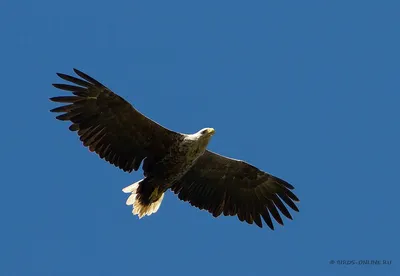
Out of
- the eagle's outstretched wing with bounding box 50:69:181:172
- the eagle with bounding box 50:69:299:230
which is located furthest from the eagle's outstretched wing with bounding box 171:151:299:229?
the eagle's outstretched wing with bounding box 50:69:181:172

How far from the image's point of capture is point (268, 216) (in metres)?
19.2

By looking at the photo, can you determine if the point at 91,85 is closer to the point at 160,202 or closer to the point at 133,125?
the point at 133,125

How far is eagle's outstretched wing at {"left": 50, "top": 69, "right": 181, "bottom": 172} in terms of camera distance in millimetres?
17266

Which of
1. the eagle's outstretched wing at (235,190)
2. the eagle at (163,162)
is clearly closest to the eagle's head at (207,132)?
the eagle at (163,162)

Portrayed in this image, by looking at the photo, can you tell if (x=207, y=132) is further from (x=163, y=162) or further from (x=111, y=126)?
(x=111, y=126)

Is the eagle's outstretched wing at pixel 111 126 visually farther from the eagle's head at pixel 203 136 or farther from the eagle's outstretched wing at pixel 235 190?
the eagle's outstretched wing at pixel 235 190

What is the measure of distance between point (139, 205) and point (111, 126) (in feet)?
6.08

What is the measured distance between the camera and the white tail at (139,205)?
1814 cm

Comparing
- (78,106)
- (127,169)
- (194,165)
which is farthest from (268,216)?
(78,106)

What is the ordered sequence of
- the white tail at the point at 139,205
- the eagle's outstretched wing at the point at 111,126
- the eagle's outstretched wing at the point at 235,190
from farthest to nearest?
the eagle's outstretched wing at the point at 235,190, the white tail at the point at 139,205, the eagle's outstretched wing at the point at 111,126

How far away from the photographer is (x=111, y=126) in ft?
58.2

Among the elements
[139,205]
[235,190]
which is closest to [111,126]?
[139,205]

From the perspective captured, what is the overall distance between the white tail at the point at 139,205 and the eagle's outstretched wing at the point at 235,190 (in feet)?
1.65

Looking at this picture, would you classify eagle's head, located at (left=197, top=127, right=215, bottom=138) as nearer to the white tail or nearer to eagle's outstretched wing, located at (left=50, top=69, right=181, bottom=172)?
eagle's outstretched wing, located at (left=50, top=69, right=181, bottom=172)
